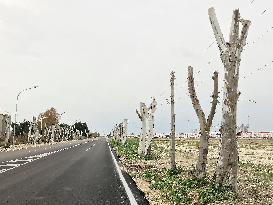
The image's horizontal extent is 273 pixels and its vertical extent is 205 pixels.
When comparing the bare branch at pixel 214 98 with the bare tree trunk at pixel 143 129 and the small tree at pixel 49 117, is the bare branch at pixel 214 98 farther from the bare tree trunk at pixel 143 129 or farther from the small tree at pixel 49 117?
the small tree at pixel 49 117

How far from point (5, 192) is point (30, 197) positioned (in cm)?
125

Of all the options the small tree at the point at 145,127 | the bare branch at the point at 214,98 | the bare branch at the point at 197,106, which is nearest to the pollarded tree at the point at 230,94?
the bare branch at the point at 197,106

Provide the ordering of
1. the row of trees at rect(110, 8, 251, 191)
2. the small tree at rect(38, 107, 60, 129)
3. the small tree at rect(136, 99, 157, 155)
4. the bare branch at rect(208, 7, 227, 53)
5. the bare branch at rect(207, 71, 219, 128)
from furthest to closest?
1. the small tree at rect(38, 107, 60, 129)
2. the small tree at rect(136, 99, 157, 155)
3. the bare branch at rect(207, 71, 219, 128)
4. the bare branch at rect(208, 7, 227, 53)
5. the row of trees at rect(110, 8, 251, 191)

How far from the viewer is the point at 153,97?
37.0 m

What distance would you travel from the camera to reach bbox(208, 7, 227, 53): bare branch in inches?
570

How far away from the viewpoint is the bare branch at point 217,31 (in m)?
14.5

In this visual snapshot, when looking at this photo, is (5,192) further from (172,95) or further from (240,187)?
(172,95)

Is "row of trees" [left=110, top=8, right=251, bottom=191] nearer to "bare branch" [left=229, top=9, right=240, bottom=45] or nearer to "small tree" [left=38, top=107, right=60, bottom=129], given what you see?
"bare branch" [left=229, top=9, right=240, bottom=45]

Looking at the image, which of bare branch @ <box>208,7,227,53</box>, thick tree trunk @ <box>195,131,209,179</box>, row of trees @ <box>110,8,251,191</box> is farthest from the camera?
thick tree trunk @ <box>195,131,209,179</box>

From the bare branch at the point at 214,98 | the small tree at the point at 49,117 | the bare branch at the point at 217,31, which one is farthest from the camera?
the small tree at the point at 49,117

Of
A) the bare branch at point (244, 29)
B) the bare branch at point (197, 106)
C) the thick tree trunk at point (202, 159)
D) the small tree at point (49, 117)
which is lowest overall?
the thick tree trunk at point (202, 159)

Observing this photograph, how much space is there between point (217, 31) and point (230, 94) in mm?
1843

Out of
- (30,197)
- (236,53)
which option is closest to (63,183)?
(30,197)

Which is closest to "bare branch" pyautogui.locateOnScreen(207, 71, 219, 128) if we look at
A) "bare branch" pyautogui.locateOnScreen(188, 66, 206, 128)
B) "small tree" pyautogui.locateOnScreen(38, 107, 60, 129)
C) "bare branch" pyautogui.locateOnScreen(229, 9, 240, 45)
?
"bare branch" pyautogui.locateOnScreen(188, 66, 206, 128)
